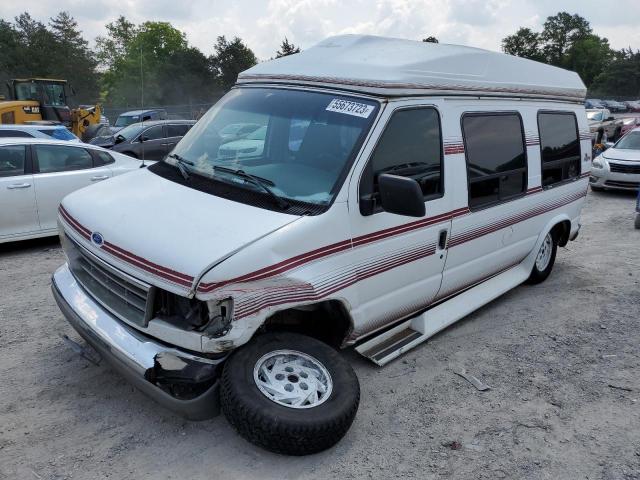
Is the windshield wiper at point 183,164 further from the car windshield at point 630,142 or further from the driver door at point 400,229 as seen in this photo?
the car windshield at point 630,142

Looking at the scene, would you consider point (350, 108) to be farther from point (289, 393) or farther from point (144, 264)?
point (289, 393)

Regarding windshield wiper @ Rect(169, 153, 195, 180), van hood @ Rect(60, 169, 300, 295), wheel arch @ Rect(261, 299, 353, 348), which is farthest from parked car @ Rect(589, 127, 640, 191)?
van hood @ Rect(60, 169, 300, 295)

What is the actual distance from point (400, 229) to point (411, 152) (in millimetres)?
557

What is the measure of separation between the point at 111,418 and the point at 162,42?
84.6 m

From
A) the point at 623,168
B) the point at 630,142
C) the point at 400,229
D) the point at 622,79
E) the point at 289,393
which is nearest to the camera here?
the point at 289,393

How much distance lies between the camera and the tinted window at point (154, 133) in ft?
51.3

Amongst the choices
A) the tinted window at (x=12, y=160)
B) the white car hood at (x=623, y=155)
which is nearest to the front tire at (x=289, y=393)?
the tinted window at (x=12, y=160)

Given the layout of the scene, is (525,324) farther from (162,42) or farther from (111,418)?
(162,42)

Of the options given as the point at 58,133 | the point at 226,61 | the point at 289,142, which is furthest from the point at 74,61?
the point at 289,142

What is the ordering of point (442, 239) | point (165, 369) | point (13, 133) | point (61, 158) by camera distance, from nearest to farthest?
point (165, 369)
point (442, 239)
point (61, 158)
point (13, 133)

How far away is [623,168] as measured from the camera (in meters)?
12.1

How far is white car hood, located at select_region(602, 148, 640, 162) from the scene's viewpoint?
479 inches

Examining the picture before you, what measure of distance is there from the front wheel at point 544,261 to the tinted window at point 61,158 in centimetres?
607

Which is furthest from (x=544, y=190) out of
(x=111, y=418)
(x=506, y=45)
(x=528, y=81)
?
(x=506, y=45)
